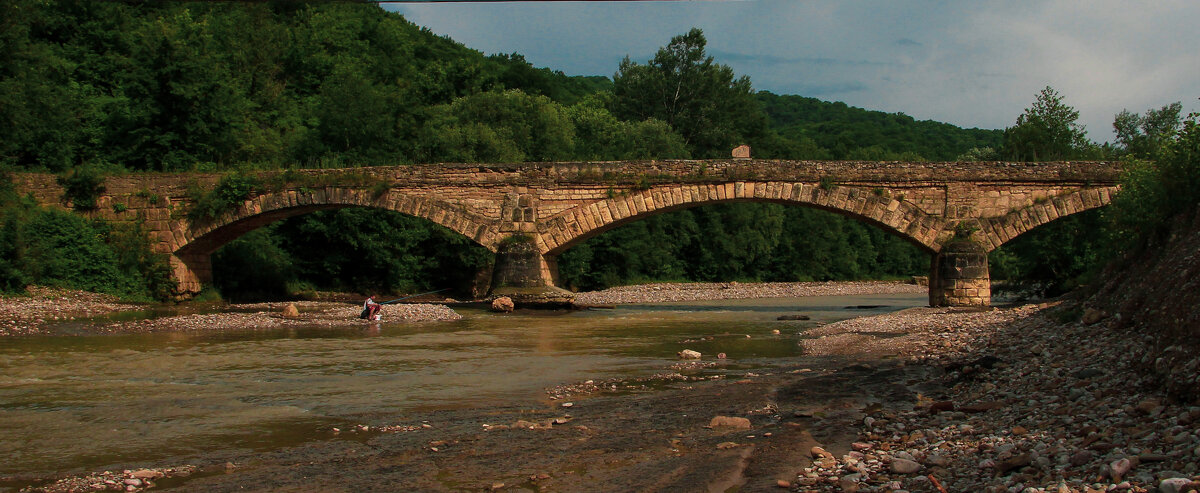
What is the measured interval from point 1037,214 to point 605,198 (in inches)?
458

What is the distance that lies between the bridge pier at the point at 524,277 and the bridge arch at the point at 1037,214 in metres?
11.5

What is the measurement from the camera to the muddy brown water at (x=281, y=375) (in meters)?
7.51

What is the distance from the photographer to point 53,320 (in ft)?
62.2

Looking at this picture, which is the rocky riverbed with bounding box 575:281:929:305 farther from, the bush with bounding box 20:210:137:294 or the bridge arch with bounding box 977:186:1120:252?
the bush with bounding box 20:210:137:294

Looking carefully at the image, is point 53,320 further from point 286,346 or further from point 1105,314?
point 1105,314

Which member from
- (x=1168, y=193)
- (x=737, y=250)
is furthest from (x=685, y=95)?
(x=1168, y=193)

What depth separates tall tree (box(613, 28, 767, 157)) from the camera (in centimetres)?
5556

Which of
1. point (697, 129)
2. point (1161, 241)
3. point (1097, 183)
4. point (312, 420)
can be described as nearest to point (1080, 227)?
point (1097, 183)

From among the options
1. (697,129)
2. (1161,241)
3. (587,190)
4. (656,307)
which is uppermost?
(697,129)

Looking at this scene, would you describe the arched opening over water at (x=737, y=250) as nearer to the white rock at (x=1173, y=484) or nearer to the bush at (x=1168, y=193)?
the bush at (x=1168, y=193)

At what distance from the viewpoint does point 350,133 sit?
113 ft

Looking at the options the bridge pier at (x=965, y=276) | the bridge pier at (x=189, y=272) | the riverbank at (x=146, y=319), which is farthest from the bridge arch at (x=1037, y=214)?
the bridge pier at (x=189, y=272)

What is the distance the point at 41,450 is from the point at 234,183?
1956 centimetres

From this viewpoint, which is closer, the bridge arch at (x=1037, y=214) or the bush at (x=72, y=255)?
the bridge arch at (x=1037, y=214)
